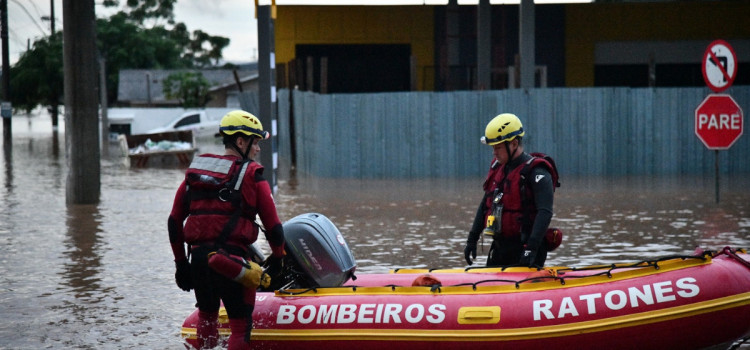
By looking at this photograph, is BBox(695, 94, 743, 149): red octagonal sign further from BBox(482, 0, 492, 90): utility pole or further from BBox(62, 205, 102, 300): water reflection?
BBox(482, 0, 492, 90): utility pole

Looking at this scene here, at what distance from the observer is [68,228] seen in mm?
15211

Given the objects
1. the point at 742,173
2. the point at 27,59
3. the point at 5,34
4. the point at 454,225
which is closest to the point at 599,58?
the point at 742,173

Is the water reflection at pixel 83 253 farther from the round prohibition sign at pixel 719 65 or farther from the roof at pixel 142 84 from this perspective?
the roof at pixel 142 84

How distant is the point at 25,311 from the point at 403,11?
1097 inches

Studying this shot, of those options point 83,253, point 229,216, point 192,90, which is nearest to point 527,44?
point 83,253

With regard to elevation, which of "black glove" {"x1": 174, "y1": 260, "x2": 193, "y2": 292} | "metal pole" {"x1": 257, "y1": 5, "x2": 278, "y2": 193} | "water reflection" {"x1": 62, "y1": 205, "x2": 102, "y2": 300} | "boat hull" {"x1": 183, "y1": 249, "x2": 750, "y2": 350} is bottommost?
"water reflection" {"x1": 62, "y1": 205, "x2": 102, "y2": 300}

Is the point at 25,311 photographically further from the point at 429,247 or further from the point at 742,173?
the point at 742,173

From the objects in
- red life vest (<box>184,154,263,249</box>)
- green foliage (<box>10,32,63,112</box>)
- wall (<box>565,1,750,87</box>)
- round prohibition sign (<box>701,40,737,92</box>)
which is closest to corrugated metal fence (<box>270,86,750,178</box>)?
round prohibition sign (<box>701,40,737,92</box>)

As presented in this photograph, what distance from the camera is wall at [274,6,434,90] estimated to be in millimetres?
36188

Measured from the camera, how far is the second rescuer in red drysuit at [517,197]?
767cm

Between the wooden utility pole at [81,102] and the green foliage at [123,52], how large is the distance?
155 feet

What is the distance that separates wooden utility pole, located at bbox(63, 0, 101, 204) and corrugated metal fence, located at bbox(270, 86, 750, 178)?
5936mm

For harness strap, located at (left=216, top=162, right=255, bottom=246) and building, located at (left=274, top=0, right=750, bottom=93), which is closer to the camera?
harness strap, located at (left=216, top=162, right=255, bottom=246)

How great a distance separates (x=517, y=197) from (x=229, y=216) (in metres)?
2.17
